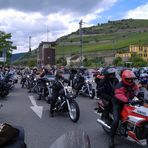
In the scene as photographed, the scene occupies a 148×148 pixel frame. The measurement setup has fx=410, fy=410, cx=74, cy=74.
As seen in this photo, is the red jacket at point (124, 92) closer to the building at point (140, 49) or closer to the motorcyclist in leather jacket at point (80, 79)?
the motorcyclist in leather jacket at point (80, 79)

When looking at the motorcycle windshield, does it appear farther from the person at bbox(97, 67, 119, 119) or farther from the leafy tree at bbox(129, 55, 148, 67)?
the leafy tree at bbox(129, 55, 148, 67)

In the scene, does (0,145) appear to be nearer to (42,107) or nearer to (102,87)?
(102,87)

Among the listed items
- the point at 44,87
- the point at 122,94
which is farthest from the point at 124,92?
the point at 44,87

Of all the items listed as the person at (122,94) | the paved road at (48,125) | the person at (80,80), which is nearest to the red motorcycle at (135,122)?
the person at (122,94)

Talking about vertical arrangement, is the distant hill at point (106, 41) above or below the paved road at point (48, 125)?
above

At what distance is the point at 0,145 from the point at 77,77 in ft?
60.2

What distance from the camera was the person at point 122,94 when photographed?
8000mm

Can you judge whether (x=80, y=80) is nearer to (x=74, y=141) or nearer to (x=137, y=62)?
(x=74, y=141)

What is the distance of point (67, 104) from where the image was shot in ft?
40.9

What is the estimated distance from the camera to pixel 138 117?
297 inches

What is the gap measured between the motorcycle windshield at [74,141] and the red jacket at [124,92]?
4644 mm

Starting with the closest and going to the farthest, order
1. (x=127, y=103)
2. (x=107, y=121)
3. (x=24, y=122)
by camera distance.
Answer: (x=127, y=103)
(x=107, y=121)
(x=24, y=122)

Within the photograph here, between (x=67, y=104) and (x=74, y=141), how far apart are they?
931cm

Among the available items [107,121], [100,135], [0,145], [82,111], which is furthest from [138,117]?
[82,111]
